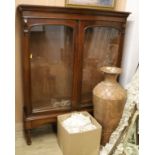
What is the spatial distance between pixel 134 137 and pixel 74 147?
21.6 inches

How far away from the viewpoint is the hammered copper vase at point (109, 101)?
6.12 ft

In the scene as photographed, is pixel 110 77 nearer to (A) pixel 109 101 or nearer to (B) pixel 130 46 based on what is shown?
(A) pixel 109 101

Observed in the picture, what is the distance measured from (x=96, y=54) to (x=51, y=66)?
1.73ft

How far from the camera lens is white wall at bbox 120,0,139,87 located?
218 cm

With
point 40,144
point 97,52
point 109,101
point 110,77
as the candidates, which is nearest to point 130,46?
point 97,52

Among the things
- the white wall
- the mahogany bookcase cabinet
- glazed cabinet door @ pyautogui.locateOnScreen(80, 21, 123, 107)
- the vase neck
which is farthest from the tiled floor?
the white wall

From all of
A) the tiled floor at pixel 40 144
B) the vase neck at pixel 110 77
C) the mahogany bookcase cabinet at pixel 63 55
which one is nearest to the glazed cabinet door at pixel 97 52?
the mahogany bookcase cabinet at pixel 63 55

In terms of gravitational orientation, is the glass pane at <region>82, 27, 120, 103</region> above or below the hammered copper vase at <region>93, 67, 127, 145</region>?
above

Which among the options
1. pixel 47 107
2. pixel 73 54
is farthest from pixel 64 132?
pixel 73 54

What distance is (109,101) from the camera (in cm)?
186

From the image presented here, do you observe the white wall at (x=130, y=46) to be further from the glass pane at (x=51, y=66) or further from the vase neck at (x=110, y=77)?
the glass pane at (x=51, y=66)

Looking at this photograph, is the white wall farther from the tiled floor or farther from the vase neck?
the tiled floor

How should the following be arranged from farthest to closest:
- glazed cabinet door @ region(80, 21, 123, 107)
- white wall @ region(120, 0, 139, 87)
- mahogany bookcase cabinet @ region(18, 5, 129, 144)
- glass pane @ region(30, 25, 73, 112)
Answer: white wall @ region(120, 0, 139, 87)
glazed cabinet door @ region(80, 21, 123, 107)
glass pane @ region(30, 25, 73, 112)
mahogany bookcase cabinet @ region(18, 5, 129, 144)
